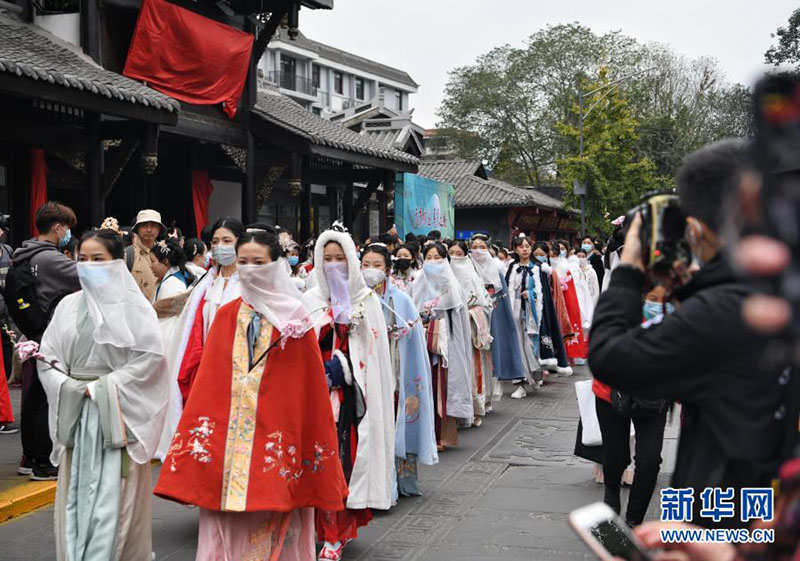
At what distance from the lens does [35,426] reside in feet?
23.5

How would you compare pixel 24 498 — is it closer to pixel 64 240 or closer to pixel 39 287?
pixel 39 287

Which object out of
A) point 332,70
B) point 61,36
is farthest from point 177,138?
point 332,70

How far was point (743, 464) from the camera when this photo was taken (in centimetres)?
212

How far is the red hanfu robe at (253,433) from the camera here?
4.68 metres

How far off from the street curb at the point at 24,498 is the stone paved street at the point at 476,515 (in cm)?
7

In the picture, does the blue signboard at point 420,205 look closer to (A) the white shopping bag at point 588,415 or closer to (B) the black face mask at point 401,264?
(B) the black face mask at point 401,264

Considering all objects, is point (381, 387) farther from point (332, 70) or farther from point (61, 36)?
point (332, 70)

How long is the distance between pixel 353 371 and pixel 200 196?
11.2 meters

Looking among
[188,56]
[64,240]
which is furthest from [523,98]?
[64,240]

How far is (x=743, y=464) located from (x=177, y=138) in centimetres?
1415

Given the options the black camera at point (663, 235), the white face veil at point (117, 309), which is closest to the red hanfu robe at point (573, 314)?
the white face veil at point (117, 309)

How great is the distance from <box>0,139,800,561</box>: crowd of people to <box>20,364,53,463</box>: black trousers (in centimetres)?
1

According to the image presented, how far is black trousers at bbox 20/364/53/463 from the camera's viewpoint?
283 inches

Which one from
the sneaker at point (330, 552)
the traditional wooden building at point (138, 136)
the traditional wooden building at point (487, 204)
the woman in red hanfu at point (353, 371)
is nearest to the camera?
the sneaker at point (330, 552)
